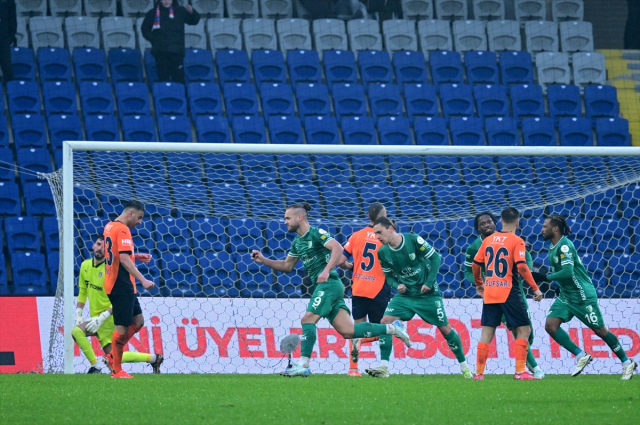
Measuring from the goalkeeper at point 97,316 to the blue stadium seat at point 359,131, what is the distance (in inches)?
248

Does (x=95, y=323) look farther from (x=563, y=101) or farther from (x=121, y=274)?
(x=563, y=101)

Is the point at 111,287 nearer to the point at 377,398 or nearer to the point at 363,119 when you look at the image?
the point at 377,398

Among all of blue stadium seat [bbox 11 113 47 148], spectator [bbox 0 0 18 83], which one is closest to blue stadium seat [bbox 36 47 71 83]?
spectator [bbox 0 0 18 83]

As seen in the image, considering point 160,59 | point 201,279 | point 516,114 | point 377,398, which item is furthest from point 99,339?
point 516,114

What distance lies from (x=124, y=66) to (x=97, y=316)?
7561 millimetres

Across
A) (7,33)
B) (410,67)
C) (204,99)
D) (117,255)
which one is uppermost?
(7,33)

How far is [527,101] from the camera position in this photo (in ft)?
55.2

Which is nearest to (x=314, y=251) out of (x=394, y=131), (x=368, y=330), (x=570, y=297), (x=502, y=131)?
(x=368, y=330)

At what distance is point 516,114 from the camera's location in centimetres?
1661

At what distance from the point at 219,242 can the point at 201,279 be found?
0.57m

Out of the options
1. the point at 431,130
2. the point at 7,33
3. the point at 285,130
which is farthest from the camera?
the point at 431,130

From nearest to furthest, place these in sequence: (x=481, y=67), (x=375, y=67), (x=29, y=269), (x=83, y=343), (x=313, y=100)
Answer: (x=83, y=343) < (x=29, y=269) < (x=313, y=100) < (x=375, y=67) < (x=481, y=67)

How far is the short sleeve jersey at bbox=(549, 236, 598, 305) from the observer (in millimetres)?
9083

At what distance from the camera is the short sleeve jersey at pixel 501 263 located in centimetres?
860
